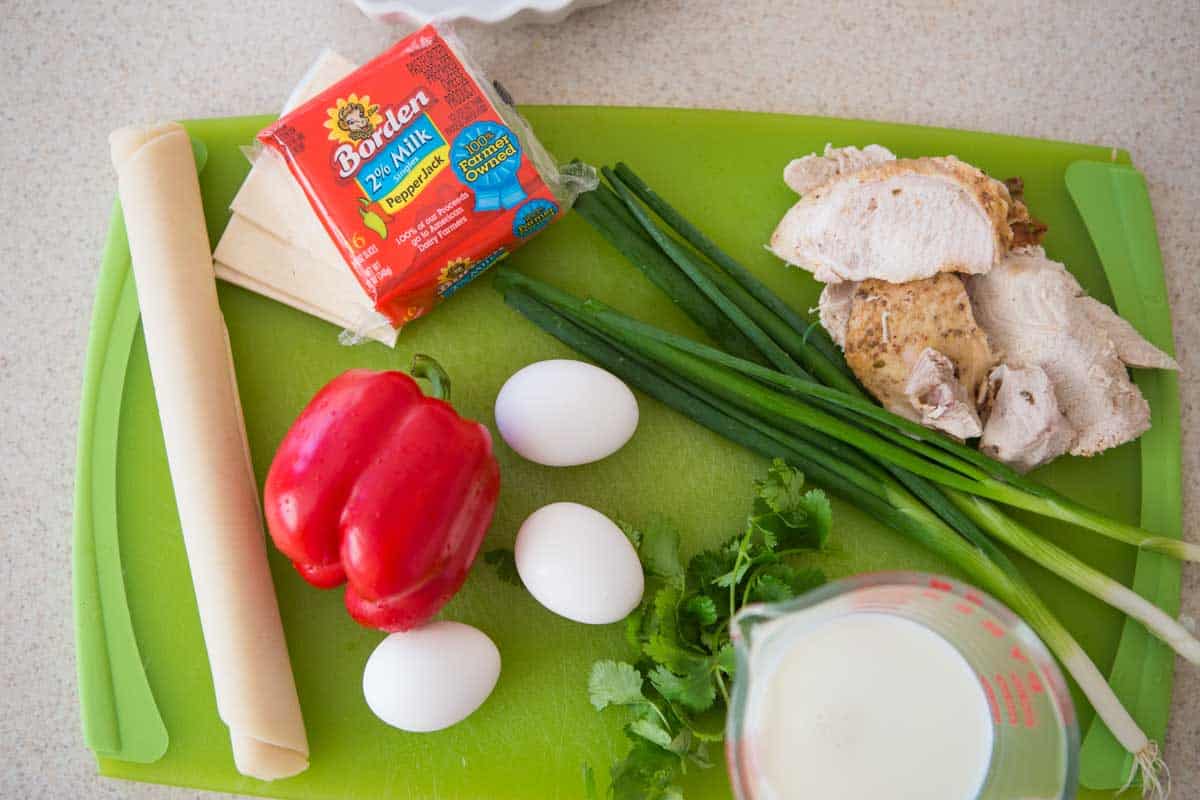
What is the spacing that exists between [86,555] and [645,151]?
89cm

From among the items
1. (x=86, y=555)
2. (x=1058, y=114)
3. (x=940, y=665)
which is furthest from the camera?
(x=1058, y=114)

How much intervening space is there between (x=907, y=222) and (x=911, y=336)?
0.45 feet

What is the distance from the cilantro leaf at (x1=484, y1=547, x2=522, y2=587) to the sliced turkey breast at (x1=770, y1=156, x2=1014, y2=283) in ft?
1.71

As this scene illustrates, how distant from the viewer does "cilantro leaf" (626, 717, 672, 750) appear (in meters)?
0.95

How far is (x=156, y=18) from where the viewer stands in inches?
49.2

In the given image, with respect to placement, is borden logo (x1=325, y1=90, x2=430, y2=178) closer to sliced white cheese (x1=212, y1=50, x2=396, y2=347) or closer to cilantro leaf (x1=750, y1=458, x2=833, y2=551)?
sliced white cheese (x1=212, y1=50, x2=396, y2=347)

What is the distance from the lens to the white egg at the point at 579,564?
958mm

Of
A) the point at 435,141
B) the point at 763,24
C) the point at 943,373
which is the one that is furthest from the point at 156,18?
the point at 943,373

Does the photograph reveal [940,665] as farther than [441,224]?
No

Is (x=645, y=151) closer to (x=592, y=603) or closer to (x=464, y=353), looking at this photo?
(x=464, y=353)

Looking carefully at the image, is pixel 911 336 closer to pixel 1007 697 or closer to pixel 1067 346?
pixel 1067 346

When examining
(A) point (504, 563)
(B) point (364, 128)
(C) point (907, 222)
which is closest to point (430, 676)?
(A) point (504, 563)

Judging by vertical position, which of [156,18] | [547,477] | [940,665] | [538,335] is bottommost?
[940,665]

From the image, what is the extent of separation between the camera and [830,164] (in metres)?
1.11
